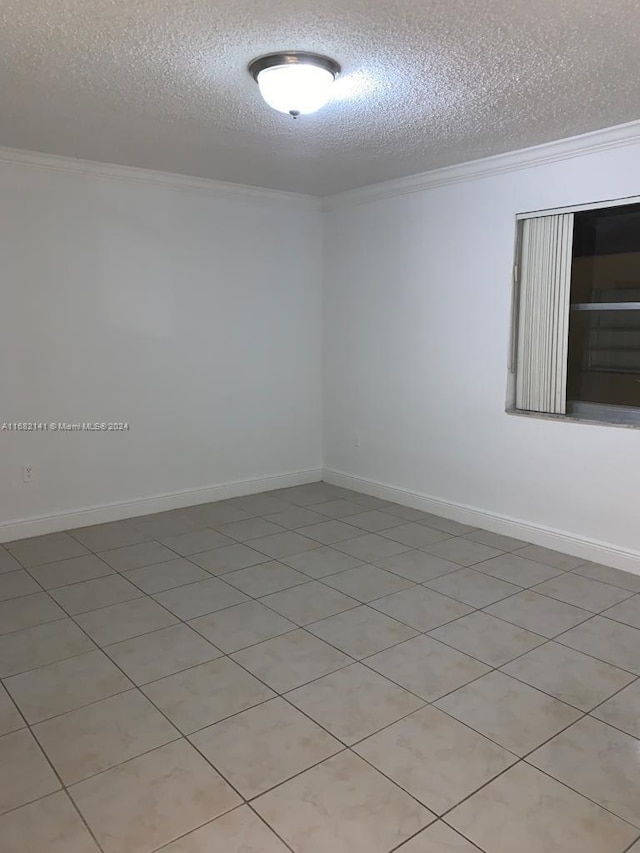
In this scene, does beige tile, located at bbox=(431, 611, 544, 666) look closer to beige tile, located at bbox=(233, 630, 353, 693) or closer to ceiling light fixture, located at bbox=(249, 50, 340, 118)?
beige tile, located at bbox=(233, 630, 353, 693)

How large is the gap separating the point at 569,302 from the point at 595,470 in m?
1.00

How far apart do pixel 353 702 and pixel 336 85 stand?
252cm

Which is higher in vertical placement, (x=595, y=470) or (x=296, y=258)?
(x=296, y=258)

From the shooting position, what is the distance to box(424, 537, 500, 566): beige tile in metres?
3.82

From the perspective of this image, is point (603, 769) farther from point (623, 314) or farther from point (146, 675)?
point (623, 314)

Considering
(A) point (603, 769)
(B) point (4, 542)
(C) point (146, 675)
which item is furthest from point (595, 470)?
(B) point (4, 542)

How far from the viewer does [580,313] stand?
12.7ft

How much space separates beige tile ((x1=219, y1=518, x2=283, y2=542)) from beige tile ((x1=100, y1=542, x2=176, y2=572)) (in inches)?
18.4

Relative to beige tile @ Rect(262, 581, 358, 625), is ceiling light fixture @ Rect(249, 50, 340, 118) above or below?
above

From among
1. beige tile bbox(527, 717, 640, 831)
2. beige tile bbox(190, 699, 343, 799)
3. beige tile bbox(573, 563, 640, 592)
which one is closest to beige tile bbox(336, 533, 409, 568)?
beige tile bbox(573, 563, 640, 592)

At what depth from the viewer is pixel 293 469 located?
5516 millimetres

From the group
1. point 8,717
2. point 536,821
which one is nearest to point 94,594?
point 8,717

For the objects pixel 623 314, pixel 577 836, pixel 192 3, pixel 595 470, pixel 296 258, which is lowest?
pixel 577 836

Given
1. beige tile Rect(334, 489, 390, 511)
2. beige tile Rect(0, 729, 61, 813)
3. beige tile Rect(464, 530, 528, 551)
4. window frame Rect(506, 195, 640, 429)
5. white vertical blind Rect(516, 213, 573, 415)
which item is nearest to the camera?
beige tile Rect(0, 729, 61, 813)
